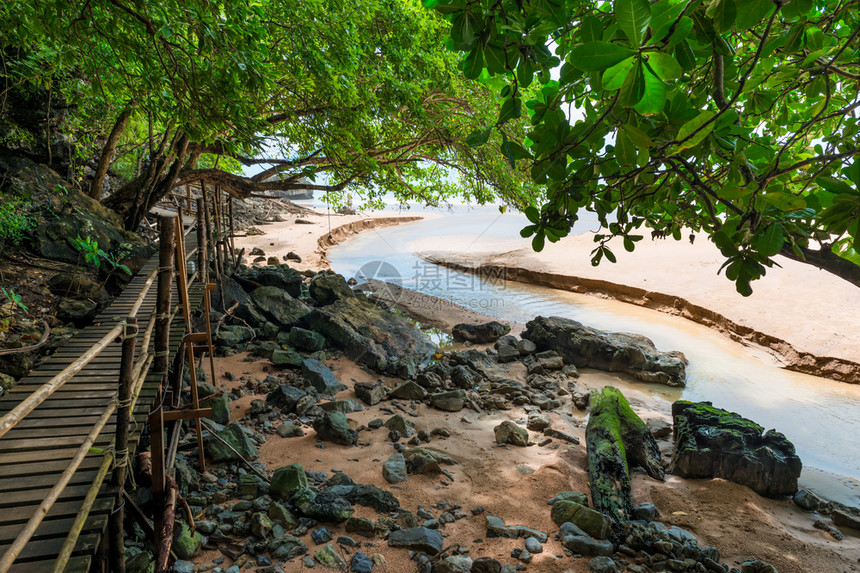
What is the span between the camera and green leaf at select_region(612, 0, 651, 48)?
3.56 feet

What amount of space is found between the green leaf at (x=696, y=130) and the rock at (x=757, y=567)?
11.9ft

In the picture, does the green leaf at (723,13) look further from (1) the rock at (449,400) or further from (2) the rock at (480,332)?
(2) the rock at (480,332)

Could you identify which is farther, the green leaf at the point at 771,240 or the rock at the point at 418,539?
the rock at the point at 418,539

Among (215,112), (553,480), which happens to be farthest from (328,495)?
(215,112)

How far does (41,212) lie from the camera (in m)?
6.56

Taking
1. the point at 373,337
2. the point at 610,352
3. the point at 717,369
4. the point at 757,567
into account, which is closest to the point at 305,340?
the point at 373,337

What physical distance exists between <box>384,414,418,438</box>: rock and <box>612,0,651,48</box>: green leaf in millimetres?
4871

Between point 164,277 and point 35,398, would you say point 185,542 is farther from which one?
point 35,398

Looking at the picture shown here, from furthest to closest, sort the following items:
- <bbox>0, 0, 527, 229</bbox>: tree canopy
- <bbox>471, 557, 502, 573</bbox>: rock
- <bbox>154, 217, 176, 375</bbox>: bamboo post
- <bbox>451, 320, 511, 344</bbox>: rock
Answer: <bbox>451, 320, 511, 344</bbox>: rock
<bbox>0, 0, 527, 229</bbox>: tree canopy
<bbox>471, 557, 502, 573</bbox>: rock
<bbox>154, 217, 176, 375</bbox>: bamboo post

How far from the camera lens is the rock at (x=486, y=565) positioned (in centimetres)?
307

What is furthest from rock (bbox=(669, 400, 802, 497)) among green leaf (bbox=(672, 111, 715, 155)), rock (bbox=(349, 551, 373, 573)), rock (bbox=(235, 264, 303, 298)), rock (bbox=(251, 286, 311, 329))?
rock (bbox=(235, 264, 303, 298))

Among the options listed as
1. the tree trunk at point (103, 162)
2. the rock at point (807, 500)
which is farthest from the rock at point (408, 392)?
the tree trunk at point (103, 162)

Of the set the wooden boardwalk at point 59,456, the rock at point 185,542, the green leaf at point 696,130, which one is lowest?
the rock at point 185,542

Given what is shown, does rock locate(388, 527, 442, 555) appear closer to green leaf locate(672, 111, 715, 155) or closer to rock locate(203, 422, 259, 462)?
rock locate(203, 422, 259, 462)
